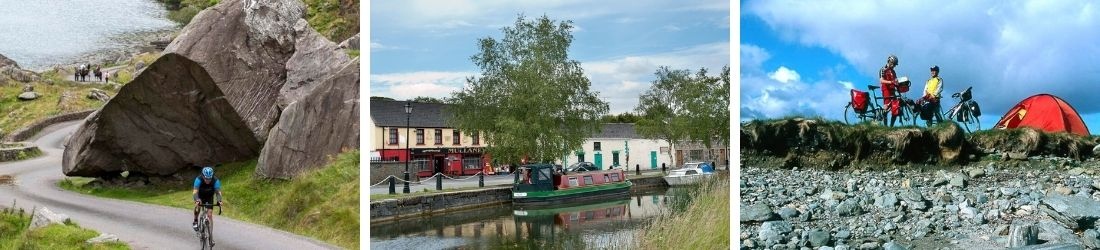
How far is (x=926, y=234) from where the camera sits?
686 centimetres

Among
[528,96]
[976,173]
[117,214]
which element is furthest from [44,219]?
[976,173]

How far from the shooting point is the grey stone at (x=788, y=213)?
713cm

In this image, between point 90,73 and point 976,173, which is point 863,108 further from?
point 90,73

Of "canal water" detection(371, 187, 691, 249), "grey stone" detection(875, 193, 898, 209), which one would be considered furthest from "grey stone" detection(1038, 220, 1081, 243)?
"canal water" detection(371, 187, 691, 249)

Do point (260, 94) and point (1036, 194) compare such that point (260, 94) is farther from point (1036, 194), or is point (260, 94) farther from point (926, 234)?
point (1036, 194)

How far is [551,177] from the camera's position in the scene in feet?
28.4

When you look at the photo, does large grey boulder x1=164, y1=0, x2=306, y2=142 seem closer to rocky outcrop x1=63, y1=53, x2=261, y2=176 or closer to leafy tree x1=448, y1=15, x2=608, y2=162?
rocky outcrop x1=63, y1=53, x2=261, y2=176

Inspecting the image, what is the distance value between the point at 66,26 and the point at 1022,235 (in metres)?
6.47

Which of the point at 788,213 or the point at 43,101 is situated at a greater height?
the point at 43,101

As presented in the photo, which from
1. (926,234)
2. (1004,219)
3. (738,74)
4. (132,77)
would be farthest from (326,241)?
(1004,219)

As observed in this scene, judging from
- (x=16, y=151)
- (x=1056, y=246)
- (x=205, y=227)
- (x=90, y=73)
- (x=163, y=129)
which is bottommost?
(x=1056, y=246)

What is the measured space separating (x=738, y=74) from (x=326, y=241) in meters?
2.93

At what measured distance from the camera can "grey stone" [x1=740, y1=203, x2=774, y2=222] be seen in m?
7.17

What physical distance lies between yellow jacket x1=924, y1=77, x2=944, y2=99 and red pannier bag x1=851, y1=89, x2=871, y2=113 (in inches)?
15.3
